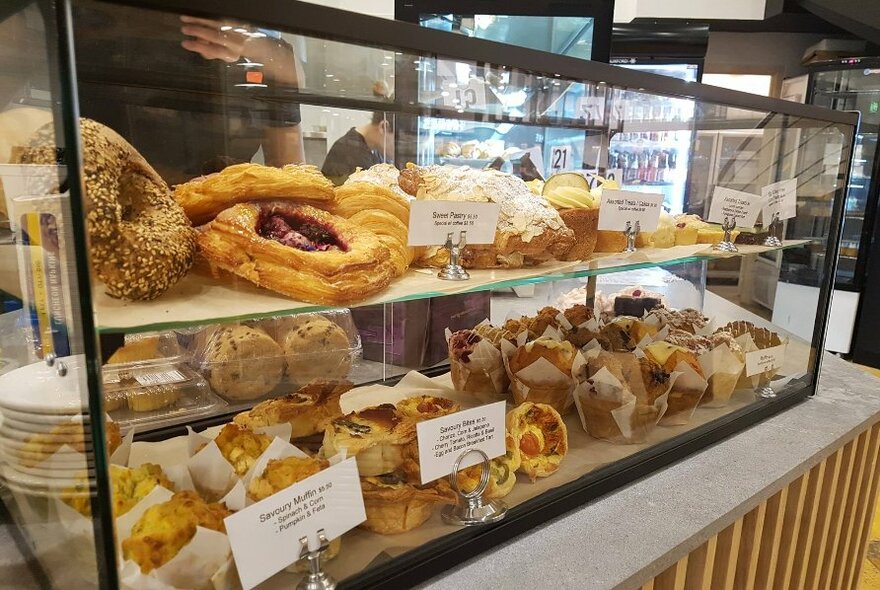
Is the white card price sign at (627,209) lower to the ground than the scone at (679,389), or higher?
higher

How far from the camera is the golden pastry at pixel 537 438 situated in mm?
1309

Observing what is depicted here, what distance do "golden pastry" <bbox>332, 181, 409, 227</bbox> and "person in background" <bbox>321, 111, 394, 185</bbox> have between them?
0.18ft

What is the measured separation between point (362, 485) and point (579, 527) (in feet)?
1.50

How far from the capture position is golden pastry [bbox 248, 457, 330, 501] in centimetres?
98

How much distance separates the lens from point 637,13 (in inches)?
180

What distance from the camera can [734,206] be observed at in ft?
5.89

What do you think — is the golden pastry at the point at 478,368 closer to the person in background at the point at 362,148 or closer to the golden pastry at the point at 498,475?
the golden pastry at the point at 498,475

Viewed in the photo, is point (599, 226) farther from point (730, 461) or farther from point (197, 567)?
point (197, 567)

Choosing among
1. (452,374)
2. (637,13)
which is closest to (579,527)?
(452,374)

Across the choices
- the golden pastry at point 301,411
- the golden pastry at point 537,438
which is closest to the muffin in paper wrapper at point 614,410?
the golden pastry at point 537,438

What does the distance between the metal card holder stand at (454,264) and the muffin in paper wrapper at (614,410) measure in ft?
1.74

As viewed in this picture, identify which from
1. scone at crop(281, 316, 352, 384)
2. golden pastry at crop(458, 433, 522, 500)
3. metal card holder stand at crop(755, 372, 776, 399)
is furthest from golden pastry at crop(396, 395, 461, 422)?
metal card holder stand at crop(755, 372, 776, 399)

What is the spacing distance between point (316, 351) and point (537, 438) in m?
0.56

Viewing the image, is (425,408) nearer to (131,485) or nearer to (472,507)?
(472,507)
